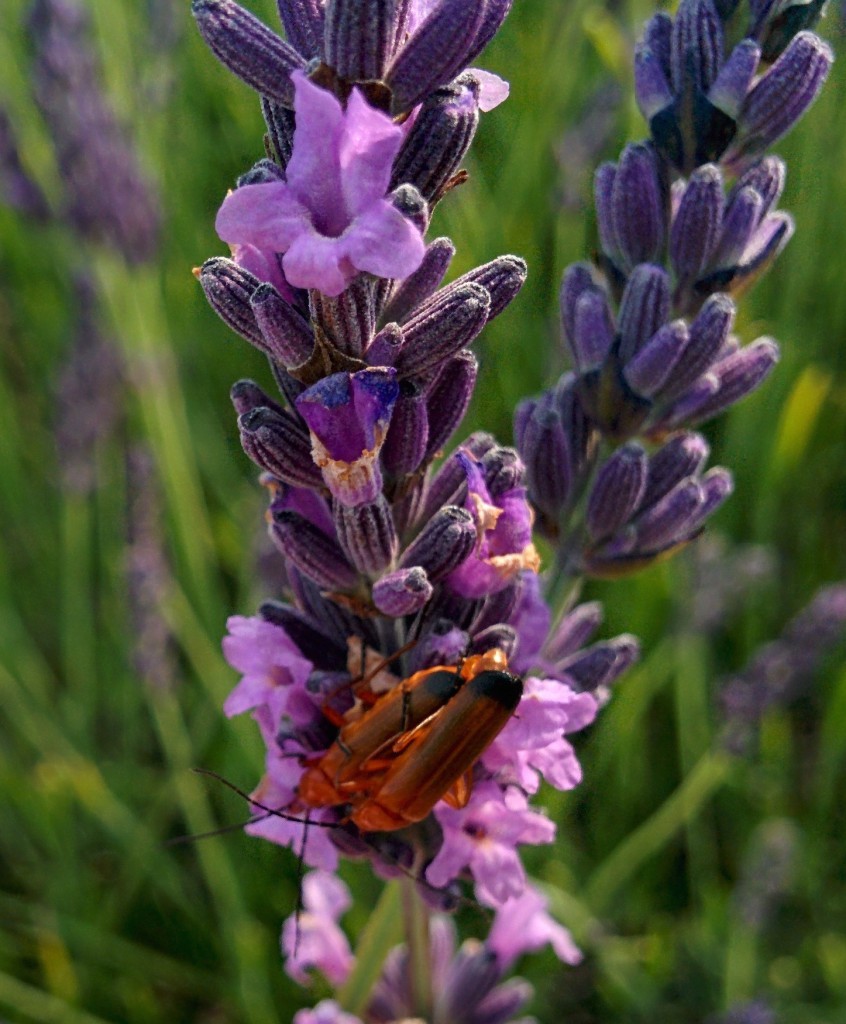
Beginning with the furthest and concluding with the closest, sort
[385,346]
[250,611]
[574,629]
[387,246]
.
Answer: [250,611] → [574,629] → [385,346] → [387,246]

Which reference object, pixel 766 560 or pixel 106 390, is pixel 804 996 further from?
pixel 106 390

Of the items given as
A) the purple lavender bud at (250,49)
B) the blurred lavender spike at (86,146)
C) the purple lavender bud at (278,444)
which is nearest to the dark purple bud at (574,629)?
the purple lavender bud at (278,444)

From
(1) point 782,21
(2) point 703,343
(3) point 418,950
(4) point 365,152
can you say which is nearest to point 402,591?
(4) point 365,152

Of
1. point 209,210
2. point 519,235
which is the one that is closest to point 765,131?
point 519,235

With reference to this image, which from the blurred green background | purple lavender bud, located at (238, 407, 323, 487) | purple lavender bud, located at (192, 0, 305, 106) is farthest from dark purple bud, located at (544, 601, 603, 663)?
the blurred green background

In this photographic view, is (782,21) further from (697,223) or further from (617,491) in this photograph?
(617,491)

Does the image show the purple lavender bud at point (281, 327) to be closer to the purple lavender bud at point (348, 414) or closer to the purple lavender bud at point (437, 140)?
the purple lavender bud at point (348, 414)

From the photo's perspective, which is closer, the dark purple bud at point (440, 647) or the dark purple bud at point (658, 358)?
the dark purple bud at point (440, 647)
